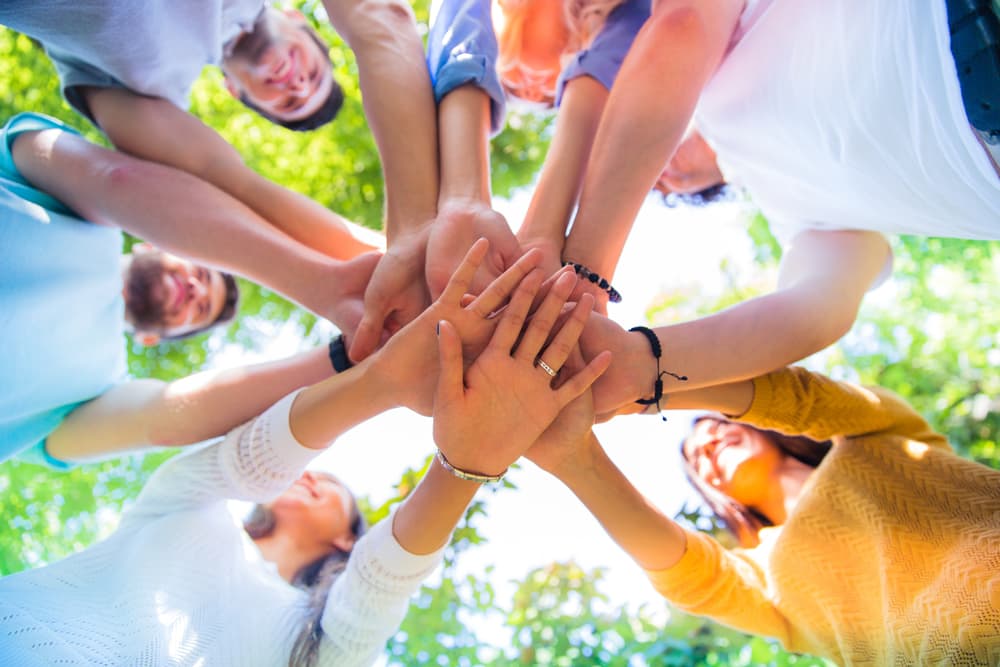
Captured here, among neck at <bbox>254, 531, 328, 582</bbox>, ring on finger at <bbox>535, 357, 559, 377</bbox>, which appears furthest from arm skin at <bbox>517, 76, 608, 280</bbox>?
neck at <bbox>254, 531, 328, 582</bbox>

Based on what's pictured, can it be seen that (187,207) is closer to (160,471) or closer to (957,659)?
(160,471)

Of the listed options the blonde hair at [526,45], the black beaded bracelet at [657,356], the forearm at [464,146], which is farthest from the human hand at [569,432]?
the blonde hair at [526,45]

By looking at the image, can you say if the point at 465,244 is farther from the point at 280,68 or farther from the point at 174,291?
the point at 174,291

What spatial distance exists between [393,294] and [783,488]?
1645 millimetres

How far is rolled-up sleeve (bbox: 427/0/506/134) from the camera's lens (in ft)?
5.59

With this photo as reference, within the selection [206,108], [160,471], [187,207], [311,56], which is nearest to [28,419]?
[160,471]

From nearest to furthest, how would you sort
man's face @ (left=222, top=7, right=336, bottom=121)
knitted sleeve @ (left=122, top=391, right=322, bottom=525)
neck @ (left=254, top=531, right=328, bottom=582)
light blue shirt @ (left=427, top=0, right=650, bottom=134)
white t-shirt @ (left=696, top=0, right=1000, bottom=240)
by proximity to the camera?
white t-shirt @ (left=696, top=0, right=1000, bottom=240) → knitted sleeve @ (left=122, top=391, right=322, bottom=525) → light blue shirt @ (left=427, top=0, right=650, bottom=134) → neck @ (left=254, top=531, right=328, bottom=582) → man's face @ (left=222, top=7, right=336, bottom=121)

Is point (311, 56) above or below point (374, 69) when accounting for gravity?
below

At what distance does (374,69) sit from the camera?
1.71 metres

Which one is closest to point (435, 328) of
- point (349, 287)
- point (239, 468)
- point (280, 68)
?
point (349, 287)

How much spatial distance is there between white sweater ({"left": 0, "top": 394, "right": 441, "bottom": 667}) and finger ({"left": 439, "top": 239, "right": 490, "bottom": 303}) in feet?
1.78

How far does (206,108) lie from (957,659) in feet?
14.4

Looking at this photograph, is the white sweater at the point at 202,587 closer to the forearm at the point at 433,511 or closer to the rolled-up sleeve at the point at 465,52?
the forearm at the point at 433,511

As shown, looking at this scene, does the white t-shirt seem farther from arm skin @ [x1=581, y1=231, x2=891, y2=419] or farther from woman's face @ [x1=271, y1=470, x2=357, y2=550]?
woman's face @ [x1=271, y1=470, x2=357, y2=550]
